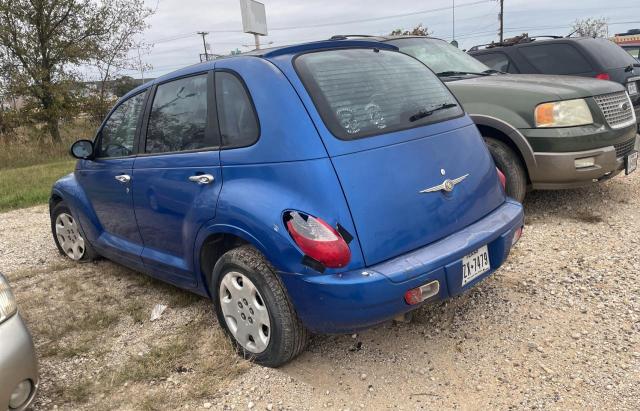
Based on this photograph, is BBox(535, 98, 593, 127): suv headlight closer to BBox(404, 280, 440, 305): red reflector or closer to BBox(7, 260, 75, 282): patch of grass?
BBox(404, 280, 440, 305): red reflector

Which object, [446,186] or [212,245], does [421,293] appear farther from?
[212,245]

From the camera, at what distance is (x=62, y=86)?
1858 cm

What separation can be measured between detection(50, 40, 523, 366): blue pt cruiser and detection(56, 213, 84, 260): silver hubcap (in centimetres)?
170

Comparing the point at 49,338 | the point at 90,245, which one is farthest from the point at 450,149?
the point at 90,245

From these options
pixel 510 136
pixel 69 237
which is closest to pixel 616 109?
pixel 510 136

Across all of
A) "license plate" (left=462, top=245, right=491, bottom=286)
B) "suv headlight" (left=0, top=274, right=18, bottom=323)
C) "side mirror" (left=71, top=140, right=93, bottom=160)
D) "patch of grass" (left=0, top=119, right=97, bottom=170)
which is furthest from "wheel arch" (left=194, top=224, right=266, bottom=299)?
"patch of grass" (left=0, top=119, right=97, bottom=170)

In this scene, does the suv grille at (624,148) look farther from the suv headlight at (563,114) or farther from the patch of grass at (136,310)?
the patch of grass at (136,310)

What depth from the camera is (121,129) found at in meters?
3.88

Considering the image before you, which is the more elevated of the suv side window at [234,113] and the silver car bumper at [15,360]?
the suv side window at [234,113]

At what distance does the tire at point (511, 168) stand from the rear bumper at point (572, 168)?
0.49 feet

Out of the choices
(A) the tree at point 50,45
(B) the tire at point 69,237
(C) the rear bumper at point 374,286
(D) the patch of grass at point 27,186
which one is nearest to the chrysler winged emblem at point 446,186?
(C) the rear bumper at point 374,286

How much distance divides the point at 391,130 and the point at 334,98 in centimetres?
35

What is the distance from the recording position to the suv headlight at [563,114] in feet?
14.5

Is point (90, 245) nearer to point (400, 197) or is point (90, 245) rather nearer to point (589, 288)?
point (400, 197)
